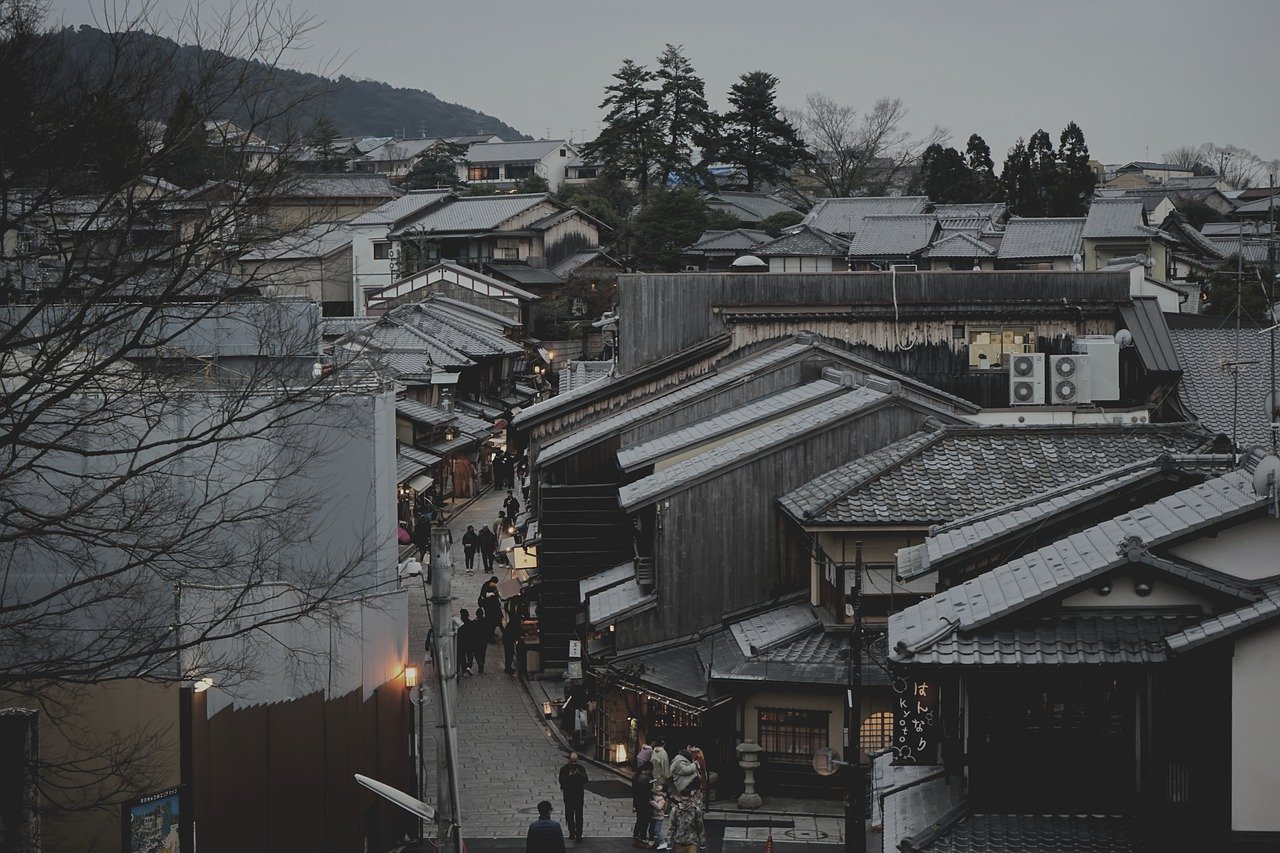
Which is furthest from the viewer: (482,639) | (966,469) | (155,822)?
(482,639)

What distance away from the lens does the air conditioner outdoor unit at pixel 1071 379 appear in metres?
32.9

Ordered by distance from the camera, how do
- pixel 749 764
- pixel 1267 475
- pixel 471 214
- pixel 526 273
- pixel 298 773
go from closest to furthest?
pixel 1267 475 → pixel 298 773 → pixel 749 764 → pixel 526 273 → pixel 471 214

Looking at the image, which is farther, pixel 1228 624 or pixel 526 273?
pixel 526 273

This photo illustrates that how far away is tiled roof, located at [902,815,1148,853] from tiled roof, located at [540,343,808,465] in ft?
61.2

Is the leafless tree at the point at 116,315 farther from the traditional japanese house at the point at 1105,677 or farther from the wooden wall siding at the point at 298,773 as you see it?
the traditional japanese house at the point at 1105,677

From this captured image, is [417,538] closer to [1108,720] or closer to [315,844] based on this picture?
[315,844]

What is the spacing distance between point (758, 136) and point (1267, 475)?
269 ft

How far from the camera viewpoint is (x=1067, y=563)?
1302 centimetres

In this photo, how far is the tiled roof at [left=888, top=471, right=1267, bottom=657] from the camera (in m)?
12.0

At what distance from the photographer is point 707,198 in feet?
287

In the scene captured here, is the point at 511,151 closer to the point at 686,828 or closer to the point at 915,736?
the point at 686,828

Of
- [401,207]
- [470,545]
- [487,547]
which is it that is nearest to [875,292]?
[487,547]

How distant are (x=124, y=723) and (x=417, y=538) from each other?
26.0 meters

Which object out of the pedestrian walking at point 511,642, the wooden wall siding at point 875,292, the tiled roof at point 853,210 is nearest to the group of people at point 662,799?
the pedestrian walking at point 511,642
